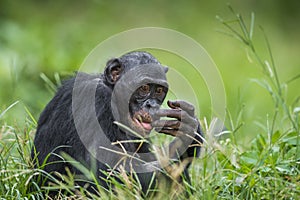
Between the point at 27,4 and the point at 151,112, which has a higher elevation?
the point at 27,4

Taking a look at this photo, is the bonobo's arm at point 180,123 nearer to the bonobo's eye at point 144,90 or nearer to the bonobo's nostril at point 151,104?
the bonobo's nostril at point 151,104

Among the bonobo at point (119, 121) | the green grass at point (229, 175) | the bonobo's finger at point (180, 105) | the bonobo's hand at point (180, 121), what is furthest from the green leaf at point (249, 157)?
the bonobo's finger at point (180, 105)

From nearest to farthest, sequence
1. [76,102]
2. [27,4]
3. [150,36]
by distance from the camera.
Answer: [76,102]
[150,36]
[27,4]

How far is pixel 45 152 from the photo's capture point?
5.46 m

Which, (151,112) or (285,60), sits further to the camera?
(285,60)

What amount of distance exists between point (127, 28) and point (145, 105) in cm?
713

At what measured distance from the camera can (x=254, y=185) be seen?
15.0 ft

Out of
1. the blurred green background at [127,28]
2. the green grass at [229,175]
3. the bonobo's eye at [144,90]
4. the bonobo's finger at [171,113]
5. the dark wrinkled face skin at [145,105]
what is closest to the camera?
the green grass at [229,175]

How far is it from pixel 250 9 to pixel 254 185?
9.13 m

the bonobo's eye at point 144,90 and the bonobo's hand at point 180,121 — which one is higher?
the bonobo's eye at point 144,90

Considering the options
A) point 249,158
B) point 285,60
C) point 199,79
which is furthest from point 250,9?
point 249,158

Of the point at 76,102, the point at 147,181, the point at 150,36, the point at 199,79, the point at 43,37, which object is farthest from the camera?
the point at 43,37

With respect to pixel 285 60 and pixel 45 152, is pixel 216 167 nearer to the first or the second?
pixel 45 152

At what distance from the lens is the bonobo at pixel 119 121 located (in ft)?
16.4
